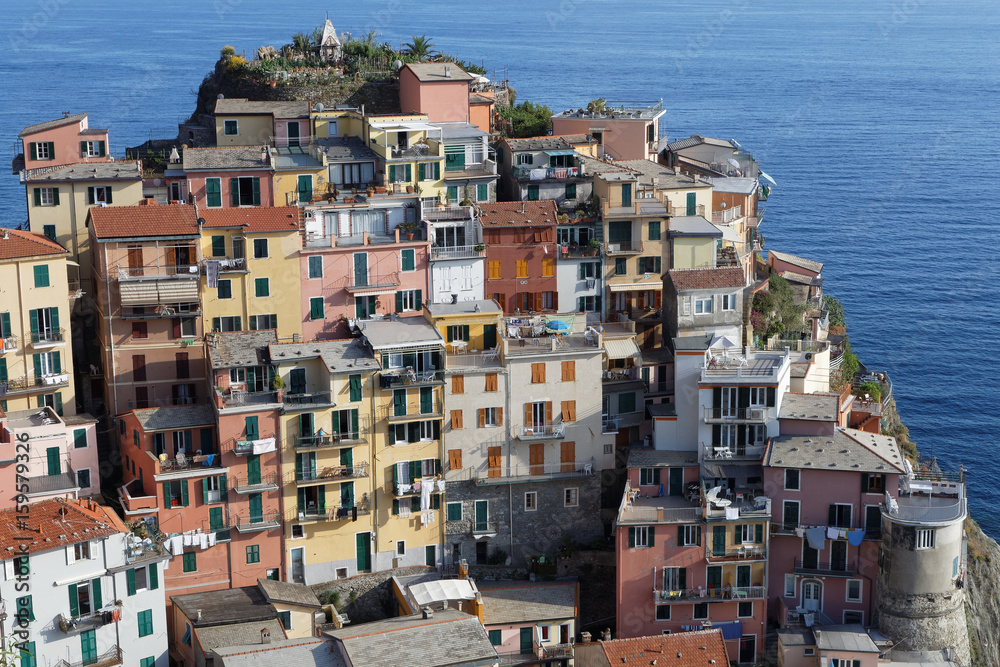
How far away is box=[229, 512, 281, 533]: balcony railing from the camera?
56766 millimetres

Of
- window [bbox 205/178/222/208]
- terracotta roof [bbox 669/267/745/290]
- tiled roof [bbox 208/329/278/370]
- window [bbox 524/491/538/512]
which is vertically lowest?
window [bbox 524/491/538/512]

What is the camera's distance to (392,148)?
68000mm

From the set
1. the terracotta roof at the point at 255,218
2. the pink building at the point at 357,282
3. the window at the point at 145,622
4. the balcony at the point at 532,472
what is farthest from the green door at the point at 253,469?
the terracotta roof at the point at 255,218

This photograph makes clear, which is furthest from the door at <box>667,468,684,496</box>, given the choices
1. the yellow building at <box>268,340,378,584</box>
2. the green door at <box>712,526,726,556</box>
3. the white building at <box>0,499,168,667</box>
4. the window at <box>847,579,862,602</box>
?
the white building at <box>0,499,168,667</box>

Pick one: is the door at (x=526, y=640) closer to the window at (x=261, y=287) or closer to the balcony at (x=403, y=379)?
the balcony at (x=403, y=379)

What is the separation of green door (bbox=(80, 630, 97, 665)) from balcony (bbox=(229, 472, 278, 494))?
8.85 metres

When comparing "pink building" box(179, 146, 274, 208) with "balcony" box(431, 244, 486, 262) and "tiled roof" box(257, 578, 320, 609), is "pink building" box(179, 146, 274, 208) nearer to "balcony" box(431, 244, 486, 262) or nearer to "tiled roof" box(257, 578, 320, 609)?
"balcony" box(431, 244, 486, 262)

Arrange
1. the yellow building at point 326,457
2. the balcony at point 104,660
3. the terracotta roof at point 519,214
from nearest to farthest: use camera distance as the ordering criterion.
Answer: the balcony at point 104,660 → the yellow building at point 326,457 → the terracotta roof at point 519,214

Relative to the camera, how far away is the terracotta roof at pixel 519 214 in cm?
6631

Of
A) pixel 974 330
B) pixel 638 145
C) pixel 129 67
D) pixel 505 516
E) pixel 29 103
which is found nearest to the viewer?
pixel 505 516

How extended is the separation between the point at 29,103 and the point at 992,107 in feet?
392

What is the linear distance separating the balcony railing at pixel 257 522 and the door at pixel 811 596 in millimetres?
→ 22489

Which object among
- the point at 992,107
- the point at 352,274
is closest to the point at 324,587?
the point at 352,274

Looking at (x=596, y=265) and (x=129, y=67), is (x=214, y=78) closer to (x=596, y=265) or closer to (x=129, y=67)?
(x=596, y=265)
